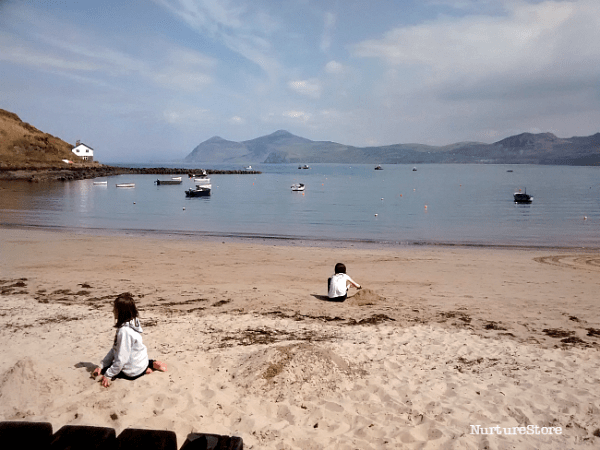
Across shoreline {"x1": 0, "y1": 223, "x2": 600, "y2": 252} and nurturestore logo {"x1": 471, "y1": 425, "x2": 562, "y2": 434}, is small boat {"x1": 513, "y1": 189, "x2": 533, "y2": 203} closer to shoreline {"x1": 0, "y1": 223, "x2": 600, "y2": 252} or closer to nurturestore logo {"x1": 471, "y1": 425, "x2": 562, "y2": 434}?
shoreline {"x1": 0, "y1": 223, "x2": 600, "y2": 252}

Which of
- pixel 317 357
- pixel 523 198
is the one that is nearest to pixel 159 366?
pixel 317 357

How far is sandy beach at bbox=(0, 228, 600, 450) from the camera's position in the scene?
5301mm

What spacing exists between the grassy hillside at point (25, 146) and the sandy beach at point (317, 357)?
111804 millimetres

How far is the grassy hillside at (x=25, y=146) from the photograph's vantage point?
111562 mm

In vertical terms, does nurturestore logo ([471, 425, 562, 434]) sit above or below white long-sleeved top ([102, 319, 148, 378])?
below

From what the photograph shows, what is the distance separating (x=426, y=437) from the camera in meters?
5.14

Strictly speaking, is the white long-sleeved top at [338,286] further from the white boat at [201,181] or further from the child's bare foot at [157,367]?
the white boat at [201,181]

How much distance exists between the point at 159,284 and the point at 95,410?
8.91 meters

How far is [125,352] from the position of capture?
20.3 ft

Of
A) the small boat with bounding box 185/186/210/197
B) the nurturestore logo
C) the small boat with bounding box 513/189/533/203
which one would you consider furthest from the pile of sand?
the small boat with bounding box 185/186/210/197

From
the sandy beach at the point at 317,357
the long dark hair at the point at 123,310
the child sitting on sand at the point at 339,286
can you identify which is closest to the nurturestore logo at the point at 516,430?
the sandy beach at the point at 317,357

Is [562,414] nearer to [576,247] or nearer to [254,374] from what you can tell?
[254,374]

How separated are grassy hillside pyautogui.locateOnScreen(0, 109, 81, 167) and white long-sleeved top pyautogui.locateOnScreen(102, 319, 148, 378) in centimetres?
11651

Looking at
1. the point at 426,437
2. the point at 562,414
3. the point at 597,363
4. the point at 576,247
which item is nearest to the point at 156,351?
the point at 426,437
